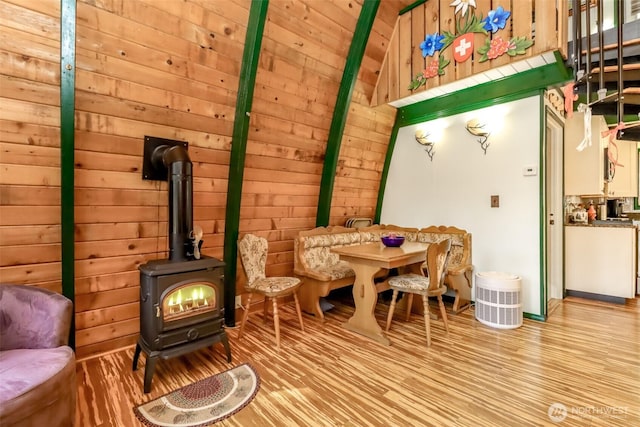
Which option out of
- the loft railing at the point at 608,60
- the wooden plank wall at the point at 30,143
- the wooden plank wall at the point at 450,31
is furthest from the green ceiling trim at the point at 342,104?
the wooden plank wall at the point at 30,143

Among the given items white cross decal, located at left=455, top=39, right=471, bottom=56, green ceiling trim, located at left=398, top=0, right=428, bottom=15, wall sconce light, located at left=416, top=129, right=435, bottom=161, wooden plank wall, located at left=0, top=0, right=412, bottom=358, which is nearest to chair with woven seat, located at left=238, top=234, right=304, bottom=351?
wooden plank wall, located at left=0, top=0, right=412, bottom=358

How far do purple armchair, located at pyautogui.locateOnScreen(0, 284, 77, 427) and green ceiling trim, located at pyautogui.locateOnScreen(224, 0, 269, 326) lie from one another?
147cm

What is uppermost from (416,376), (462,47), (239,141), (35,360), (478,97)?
(462,47)

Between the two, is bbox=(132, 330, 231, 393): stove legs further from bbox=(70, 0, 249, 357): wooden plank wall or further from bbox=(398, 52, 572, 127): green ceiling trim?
bbox=(398, 52, 572, 127): green ceiling trim

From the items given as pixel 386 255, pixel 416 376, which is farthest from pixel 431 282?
pixel 416 376

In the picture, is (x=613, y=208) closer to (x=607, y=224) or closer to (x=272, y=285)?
(x=607, y=224)

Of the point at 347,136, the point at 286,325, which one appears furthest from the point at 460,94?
the point at 286,325

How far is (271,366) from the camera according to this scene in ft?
8.06

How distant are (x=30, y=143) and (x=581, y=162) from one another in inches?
235

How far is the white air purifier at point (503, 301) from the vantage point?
3.15 metres

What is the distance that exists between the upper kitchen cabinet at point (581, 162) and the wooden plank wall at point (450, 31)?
6.29 ft

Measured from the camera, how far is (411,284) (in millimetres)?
2980

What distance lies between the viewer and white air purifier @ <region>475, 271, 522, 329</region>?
3.15 meters

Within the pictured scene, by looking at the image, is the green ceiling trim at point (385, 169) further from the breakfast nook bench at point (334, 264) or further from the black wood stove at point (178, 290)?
the black wood stove at point (178, 290)
